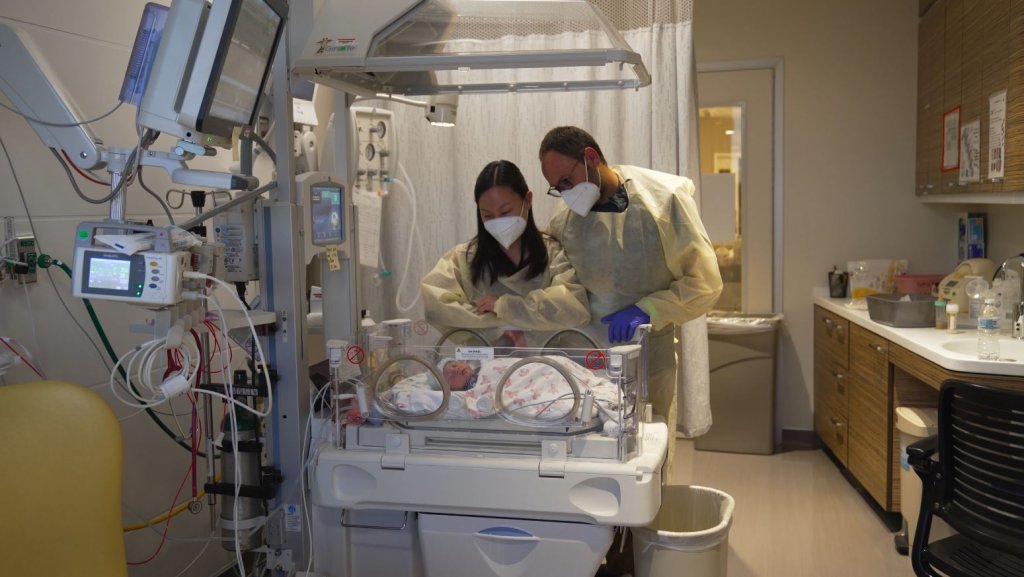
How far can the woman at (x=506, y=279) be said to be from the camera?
2.62m

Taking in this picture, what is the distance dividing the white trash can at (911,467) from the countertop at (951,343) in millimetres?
→ 237

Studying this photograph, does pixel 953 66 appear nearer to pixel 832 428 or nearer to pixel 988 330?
pixel 988 330

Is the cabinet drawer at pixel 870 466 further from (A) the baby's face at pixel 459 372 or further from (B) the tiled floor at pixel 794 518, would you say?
(A) the baby's face at pixel 459 372

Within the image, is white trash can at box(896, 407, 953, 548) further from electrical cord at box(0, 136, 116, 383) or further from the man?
electrical cord at box(0, 136, 116, 383)

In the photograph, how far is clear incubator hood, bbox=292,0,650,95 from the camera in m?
2.12

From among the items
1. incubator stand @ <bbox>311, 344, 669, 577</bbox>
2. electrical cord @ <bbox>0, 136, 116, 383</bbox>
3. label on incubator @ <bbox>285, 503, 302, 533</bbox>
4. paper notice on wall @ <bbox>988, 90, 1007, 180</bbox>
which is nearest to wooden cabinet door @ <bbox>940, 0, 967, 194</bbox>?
paper notice on wall @ <bbox>988, 90, 1007, 180</bbox>

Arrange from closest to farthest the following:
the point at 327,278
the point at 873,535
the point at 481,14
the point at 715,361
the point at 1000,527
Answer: the point at 1000,527 → the point at 481,14 → the point at 327,278 → the point at 873,535 → the point at 715,361

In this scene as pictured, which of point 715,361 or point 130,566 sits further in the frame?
point 715,361

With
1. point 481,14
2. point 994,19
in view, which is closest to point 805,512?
point 994,19

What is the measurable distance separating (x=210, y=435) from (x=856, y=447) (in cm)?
289

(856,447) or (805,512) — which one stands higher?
(856,447)

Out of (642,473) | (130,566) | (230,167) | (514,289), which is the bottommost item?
(130,566)

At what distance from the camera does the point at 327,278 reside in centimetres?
260

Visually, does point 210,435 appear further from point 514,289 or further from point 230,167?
point 230,167
